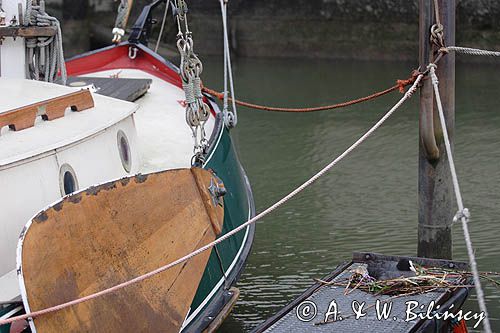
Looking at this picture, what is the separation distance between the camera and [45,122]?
6.34 metres

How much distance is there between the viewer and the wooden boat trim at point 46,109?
6012 mm

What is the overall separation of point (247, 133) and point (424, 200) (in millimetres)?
7200

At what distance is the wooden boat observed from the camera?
509cm

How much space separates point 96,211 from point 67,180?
820 mm

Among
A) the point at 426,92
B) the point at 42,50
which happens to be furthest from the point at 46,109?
the point at 426,92

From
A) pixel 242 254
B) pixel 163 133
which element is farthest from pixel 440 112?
pixel 163 133

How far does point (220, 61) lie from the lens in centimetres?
2244

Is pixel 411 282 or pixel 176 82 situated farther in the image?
pixel 176 82

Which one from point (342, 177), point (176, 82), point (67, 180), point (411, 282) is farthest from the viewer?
point (342, 177)

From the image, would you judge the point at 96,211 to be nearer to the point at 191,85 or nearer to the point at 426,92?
the point at 191,85

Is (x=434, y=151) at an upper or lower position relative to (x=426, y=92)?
lower

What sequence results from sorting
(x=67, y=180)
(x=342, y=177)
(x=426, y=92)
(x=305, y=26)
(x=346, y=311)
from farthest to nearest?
(x=305, y=26), (x=342, y=177), (x=426, y=92), (x=346, y=311), (x=67, y=180)

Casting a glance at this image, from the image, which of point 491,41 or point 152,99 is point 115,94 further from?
point 491,41

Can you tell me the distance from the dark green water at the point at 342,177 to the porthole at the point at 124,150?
1452mm
